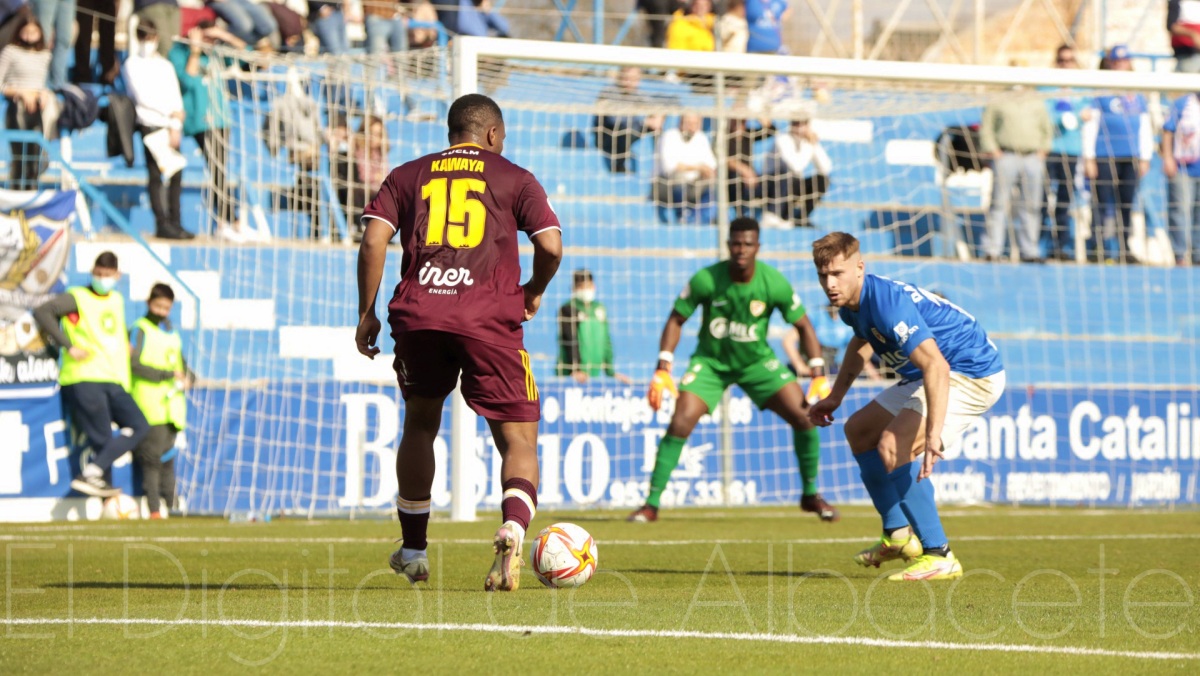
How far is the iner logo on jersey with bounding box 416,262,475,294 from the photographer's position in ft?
21.2

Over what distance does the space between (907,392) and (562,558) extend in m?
2.34

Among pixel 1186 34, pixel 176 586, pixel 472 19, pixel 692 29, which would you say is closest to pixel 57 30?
pixel 472 19

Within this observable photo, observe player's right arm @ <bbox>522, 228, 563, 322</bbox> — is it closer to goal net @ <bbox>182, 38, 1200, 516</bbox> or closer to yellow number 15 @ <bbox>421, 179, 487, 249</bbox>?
yellow number 15 @ <bbox>421, 179, 487, 249</bbox>

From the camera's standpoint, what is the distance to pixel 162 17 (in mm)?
17359

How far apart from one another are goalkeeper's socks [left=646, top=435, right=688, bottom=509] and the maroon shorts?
6.21m

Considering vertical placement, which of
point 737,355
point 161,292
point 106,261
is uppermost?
point 106,261

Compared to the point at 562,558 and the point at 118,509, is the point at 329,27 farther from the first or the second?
the point at 562,558

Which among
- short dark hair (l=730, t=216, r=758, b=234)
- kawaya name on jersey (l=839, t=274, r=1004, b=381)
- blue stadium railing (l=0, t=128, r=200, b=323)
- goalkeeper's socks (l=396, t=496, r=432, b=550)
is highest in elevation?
blue stadium railing (l=0, t=128, r=200, b=323)

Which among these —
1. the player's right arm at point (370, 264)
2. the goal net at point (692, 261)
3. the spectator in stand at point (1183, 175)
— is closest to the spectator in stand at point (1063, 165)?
the goal net at point (692, 261)

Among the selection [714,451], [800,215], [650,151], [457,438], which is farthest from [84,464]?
[800,215]

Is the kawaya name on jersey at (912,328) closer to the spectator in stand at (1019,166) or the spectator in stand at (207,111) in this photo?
the spectator in stand at (207,111)

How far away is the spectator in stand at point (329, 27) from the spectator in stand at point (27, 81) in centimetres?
343

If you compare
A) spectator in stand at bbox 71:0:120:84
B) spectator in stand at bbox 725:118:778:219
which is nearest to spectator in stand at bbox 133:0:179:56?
spectator in stand at bbox 71:0:120:84

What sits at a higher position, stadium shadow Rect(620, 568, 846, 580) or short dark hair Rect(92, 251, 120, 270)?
short dark hair Rect(92, 251, 120, 270)
